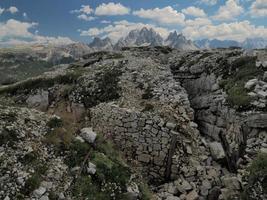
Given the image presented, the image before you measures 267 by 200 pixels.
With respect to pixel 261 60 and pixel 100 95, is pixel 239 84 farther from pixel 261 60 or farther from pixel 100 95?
pixel 100 95

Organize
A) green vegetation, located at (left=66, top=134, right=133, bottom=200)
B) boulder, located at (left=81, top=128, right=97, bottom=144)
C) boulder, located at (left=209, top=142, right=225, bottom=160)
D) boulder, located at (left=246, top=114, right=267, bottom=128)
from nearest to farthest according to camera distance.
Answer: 1. green vegetation, located at (left=66, top=134, right=133, bottom=200)
2. boulder, located at (left=81, top=128, right=97, bottom=144)
3. boulder, located at (left=209, top=142, right=225, bottom=160)
4. boulder, located at (left=246, top=114, right=267, bottom=128)

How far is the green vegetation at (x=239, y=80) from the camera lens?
27.2 m

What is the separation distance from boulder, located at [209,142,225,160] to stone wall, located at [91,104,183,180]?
112 inches

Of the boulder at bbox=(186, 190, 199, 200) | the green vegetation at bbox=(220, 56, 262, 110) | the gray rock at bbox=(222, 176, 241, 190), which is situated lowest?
the boulder at bbox=(186, 190, 199, 200)

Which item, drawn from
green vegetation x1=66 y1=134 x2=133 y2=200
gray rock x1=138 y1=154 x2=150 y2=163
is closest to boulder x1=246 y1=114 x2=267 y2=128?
gray rock x1=138 y1=154 x2=150 y2=163

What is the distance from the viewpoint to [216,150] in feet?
79.9

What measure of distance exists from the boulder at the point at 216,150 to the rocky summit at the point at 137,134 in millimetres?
75

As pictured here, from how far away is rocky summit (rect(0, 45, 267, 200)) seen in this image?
680 inches

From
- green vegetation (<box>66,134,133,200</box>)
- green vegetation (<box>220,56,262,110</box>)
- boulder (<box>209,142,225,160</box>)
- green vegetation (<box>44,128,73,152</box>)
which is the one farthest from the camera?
green vegetation (<box>220,56,262,110</box>)

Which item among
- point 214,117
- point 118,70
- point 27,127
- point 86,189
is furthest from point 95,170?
point 118,70

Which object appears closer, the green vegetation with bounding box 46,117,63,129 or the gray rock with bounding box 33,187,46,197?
the gray rock with bounding box 33,187,46,197

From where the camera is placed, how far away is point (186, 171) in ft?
74.6

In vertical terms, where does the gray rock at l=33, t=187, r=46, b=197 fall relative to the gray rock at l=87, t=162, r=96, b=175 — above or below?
below

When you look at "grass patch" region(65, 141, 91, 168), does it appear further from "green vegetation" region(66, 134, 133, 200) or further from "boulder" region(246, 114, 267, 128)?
"boulder" region(246, 114, 267, 128)
